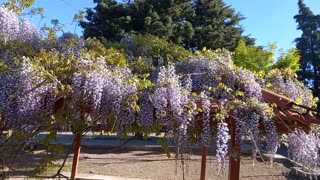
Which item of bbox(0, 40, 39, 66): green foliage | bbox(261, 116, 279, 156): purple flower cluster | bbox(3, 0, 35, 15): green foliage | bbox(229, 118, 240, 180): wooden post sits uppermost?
bbox(3, 0, 35, 15): green foliage

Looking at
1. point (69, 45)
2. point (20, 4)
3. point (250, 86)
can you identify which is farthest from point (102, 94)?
point (20, 4)

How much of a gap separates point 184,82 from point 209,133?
462mm

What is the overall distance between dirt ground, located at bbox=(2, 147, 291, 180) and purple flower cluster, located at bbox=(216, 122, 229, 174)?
4.68 m

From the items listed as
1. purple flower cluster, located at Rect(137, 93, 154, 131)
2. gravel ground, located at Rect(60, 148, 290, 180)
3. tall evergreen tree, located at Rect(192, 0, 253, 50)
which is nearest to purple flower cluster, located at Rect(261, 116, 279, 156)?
purple flower cluster, located at Rect(137, 93, 154, 131)

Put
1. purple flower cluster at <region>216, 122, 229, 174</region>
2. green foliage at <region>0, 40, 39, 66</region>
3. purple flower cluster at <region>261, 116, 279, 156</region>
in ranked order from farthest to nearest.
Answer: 1. green foliage at <region>0, 40, 39, 66</region>
2. purple flower cluster at <region>261, 116, 279, 156</region>
3. purple flower cluster at <region>216, 122, 229, 174</region>

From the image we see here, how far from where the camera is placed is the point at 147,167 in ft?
32.1

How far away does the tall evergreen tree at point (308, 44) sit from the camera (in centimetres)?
2356

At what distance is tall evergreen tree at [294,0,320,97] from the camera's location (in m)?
23.6

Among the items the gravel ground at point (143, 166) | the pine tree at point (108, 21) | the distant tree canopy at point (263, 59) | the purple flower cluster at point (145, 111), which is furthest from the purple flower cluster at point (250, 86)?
the pine tree at point (108, 21)

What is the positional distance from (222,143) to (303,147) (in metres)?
0.74

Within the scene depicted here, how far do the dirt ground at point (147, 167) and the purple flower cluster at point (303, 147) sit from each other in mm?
4338

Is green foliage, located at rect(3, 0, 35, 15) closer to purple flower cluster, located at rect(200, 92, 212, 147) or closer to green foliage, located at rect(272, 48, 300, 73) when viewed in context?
purple flower cluster, located at rect(200, 92, 212, 147)

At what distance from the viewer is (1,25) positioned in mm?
3432

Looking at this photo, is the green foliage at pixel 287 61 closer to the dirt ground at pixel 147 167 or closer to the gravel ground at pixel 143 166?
the gravel ground at pixel 143 166
